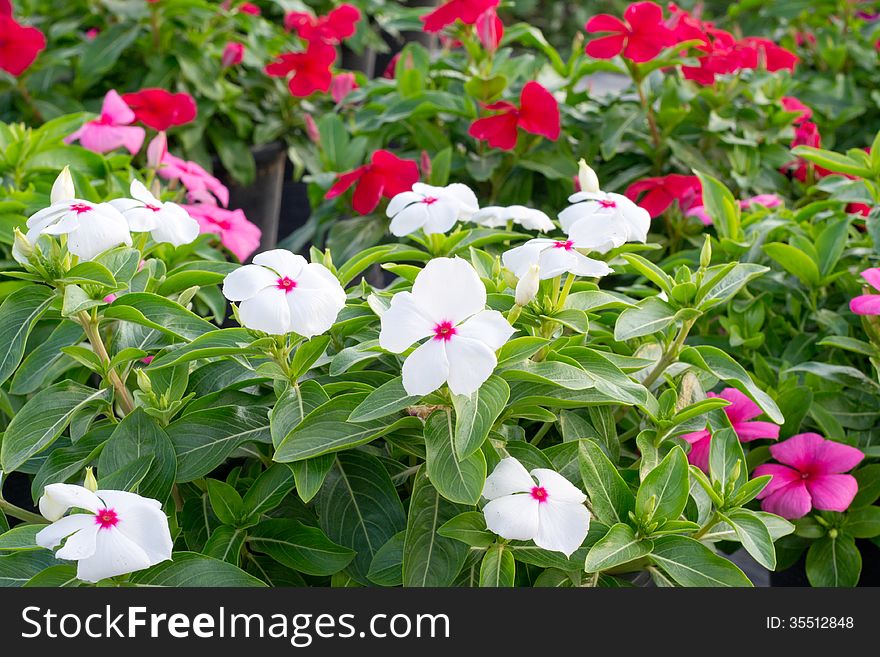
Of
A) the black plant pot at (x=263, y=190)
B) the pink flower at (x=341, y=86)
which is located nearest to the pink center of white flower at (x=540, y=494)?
the pink flower at (x=341, y=86)

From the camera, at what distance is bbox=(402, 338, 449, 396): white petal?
0.86 m

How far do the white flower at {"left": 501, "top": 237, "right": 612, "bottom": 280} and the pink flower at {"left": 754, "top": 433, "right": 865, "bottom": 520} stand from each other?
1.49 ft

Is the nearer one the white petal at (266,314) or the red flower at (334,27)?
the white petal at (266,314)

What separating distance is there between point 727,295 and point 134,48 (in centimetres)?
194

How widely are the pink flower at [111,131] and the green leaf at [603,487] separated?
1.17m

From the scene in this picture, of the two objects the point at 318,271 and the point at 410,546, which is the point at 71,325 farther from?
the point at 410,546

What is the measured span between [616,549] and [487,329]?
0.87 feet

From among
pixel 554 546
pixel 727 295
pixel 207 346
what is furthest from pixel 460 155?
pixel 554 546

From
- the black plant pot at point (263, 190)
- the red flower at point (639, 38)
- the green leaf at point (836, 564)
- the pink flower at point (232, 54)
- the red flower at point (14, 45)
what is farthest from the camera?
the black plant pot at point (263, 190)

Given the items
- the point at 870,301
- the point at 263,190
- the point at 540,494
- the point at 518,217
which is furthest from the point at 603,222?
the point at 263,190

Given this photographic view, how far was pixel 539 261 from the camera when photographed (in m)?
1.01

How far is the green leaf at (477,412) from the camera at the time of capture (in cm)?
→ 91

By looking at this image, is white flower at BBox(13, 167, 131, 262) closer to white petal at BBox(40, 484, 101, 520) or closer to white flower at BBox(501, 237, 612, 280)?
white petal at BBox(40, 484, 101, 520)

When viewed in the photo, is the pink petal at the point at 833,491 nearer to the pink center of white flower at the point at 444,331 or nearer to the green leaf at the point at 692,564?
the green leaf at the point at 692,564
